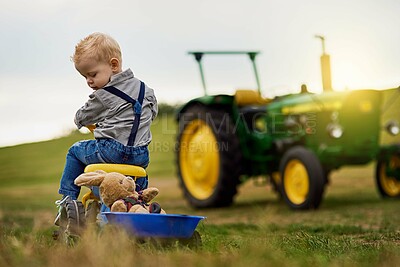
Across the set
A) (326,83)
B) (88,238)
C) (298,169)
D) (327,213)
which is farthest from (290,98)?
(88,238)

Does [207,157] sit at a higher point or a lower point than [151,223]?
lower

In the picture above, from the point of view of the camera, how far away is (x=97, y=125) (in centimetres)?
377

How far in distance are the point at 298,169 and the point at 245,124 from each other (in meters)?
1.30

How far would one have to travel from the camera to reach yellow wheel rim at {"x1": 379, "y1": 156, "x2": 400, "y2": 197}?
9.60m

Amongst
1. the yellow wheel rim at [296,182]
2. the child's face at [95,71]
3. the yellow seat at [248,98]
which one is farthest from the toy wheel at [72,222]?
the yellow seat at [248,98]

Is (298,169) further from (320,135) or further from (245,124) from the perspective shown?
(245,124)

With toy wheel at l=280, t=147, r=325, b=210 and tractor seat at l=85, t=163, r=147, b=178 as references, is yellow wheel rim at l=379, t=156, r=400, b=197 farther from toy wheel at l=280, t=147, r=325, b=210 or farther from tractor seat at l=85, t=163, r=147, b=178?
tractor seat at l=85, t=163, r=147, b=178

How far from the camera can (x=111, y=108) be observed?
3.68m

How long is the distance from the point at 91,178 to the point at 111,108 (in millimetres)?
411

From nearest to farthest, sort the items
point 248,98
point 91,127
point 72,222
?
point 72,222 → point 91,127 → point 248,98

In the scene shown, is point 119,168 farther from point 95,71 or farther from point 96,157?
point 95,71

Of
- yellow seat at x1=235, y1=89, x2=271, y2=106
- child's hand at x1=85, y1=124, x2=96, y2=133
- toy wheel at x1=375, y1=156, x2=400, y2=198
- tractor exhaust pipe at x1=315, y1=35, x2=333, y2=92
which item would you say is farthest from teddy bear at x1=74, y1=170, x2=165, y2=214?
toy wheel at x1=375, y1=156, x2=400, y2=198

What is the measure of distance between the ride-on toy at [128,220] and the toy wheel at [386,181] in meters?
6.55

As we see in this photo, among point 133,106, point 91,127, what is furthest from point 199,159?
point 133,106
